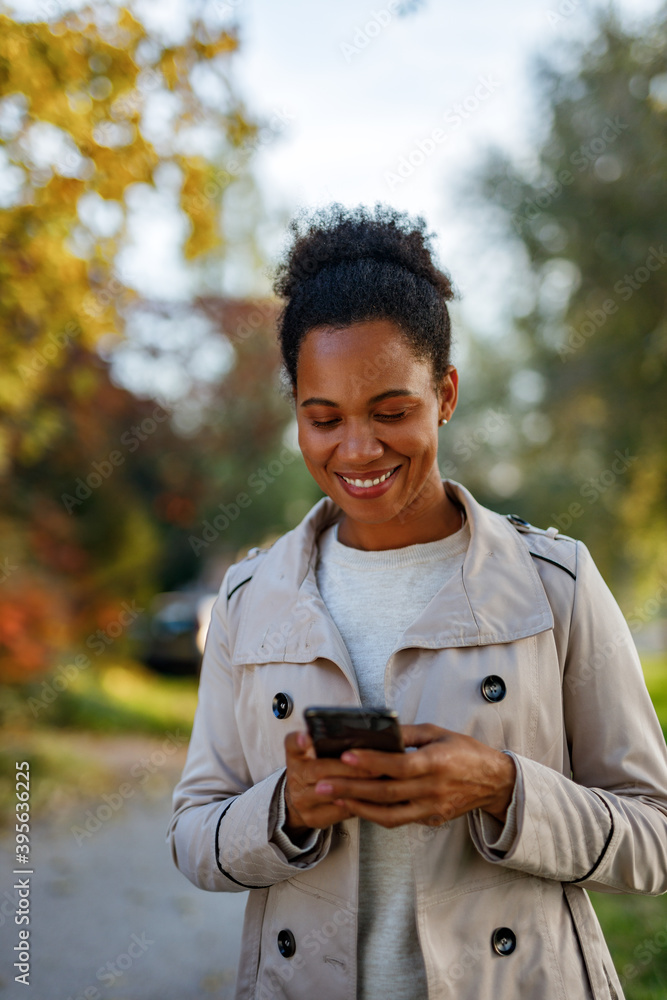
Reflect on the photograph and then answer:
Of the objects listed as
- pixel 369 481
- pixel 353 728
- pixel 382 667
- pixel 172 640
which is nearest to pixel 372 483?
pixel 369 481

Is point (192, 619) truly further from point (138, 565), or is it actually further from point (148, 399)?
point (148, 399)

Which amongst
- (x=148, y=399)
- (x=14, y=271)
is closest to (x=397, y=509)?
(x=14, y=271)

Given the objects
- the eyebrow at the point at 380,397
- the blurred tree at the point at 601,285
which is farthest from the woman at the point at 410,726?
the blurred tree at the point at 601,285

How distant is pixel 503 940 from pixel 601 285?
9570 mm

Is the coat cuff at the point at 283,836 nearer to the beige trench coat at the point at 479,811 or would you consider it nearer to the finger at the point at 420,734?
the beige trench coat at the point at 479,811

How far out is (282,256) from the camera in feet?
7.69

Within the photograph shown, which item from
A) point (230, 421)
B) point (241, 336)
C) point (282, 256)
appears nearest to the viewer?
point (282, 256)

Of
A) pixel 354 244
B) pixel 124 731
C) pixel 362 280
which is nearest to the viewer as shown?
pixel 362 280

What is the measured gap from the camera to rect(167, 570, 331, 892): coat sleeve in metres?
1.79

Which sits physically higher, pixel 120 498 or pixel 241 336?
pixel 241 336

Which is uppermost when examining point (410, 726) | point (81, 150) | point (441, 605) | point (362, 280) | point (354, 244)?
point (81, 150)

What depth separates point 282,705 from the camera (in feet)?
6.32

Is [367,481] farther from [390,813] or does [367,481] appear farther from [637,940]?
[637,940]

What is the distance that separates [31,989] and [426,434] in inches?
171
